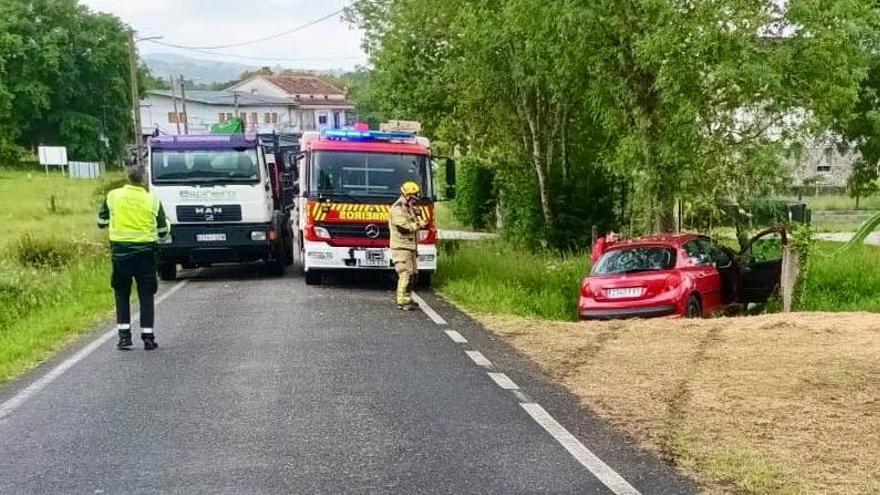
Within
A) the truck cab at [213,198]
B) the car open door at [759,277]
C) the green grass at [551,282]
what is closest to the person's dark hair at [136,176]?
the green grass at [551,282]

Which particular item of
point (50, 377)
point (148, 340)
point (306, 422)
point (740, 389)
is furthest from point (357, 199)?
point (306, 422)

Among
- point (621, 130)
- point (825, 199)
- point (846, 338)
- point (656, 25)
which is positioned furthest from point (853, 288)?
point (825, 199)

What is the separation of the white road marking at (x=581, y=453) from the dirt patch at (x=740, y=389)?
1.50 ft

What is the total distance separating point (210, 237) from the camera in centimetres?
1825

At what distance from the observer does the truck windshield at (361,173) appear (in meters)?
16.9

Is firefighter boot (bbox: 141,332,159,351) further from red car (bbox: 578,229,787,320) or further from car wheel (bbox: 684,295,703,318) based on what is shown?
car wheel (bbox: 684,295,703,318)

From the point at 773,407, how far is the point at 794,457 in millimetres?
1393

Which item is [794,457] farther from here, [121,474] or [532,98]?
[532,98]

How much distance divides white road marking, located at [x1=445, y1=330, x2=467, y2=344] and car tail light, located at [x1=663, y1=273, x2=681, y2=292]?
4.08 metres

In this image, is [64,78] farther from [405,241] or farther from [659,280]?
A: [659,280]

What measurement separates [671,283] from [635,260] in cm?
76

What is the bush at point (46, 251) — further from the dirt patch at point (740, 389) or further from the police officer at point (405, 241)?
the dirt patch at point (740, 389)

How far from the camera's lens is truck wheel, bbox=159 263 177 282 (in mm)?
19141

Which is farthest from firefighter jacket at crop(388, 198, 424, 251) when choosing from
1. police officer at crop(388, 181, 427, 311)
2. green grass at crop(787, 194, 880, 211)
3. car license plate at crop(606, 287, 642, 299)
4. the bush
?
green grass at crop(787, 194, 880, 211)
